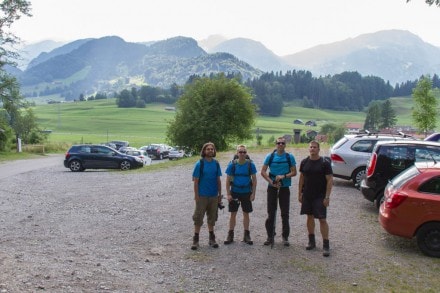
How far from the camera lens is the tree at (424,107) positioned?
3406cm

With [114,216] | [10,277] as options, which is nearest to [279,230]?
[114,216]

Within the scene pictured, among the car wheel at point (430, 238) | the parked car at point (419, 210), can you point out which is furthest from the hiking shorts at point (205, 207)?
the car wheel at point (430, 238)

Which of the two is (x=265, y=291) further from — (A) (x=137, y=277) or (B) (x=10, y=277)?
(B) (x=10, y=277)

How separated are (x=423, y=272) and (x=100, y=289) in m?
4.81

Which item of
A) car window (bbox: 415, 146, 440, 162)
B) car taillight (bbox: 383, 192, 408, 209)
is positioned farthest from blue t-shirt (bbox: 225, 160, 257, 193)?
car window (bbox: 415, 146, 440, 162)

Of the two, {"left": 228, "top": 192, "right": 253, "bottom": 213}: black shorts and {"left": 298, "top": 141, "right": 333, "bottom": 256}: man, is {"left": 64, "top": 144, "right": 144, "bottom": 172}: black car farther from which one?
{"left": 298, "top": 141, "right": 333, "bottom": 256}: man

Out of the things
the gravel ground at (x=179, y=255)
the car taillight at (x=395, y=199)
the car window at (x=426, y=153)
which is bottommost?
the gravel ground at (x=179, y=255)

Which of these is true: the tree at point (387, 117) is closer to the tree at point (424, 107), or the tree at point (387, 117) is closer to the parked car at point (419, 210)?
the tree at point (424, 107)

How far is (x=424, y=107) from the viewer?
34312 millimetres

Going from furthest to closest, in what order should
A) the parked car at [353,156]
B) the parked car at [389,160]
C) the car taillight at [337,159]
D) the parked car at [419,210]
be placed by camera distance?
the car taillight at [337,159], the parked car at [353,156], the parked car at [389,160], the parked car at [419,210]

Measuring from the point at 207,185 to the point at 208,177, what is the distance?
0.14 metres

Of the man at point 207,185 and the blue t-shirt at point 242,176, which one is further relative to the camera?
the blue t-shirt at point 242,176

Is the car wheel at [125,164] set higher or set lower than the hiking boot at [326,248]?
lower

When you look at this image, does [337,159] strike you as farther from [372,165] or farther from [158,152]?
[158,152]
